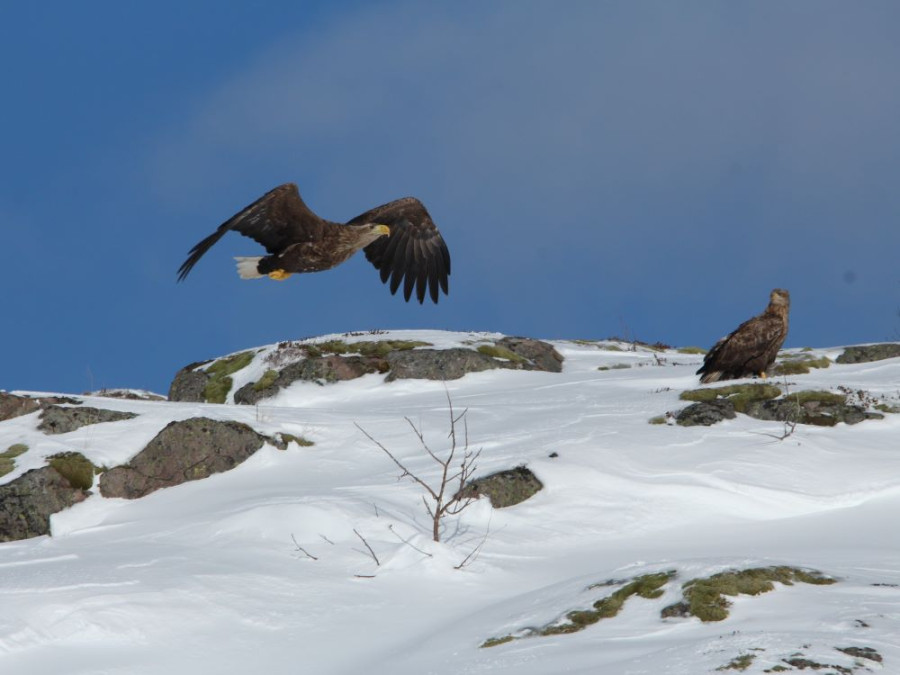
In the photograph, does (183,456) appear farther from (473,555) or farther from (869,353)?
(869,353)

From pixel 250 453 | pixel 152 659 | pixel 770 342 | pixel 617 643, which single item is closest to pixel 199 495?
pixel 250 453

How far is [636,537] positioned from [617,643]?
3490mm

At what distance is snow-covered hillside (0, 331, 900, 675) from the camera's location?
6156mm

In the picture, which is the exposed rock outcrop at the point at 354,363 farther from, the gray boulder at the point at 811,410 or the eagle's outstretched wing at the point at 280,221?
the gray boulder at the point at 811,410

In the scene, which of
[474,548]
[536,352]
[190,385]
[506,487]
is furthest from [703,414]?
[190,385]

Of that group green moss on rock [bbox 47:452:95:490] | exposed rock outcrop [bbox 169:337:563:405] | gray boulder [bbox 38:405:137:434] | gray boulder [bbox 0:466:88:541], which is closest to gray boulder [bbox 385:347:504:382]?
exposed rock outcrop [bbox 169:337:563:405]

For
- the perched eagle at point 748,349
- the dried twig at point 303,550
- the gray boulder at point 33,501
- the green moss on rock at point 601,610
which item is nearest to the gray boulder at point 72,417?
the gray boulder at point 33,501

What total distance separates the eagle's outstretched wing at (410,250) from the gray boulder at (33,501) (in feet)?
16.7

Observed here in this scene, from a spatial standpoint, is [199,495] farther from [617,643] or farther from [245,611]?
[617,643]

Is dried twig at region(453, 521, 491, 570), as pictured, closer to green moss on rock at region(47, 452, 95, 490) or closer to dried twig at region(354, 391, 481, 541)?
dried twig at region(354, 391, 481, 541)

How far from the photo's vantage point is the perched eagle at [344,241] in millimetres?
13055

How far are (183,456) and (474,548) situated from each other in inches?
161

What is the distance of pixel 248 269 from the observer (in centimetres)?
1369

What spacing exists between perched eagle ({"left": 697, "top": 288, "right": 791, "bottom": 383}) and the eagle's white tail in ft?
20.4
